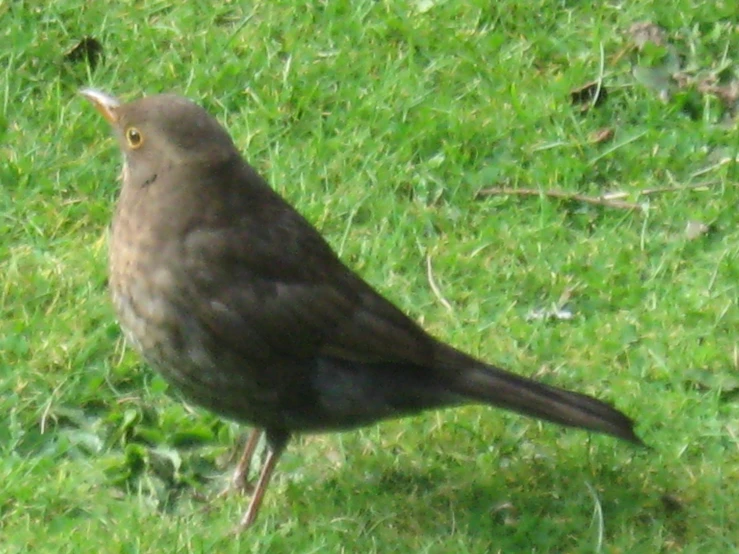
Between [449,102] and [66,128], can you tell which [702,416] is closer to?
[449,102]

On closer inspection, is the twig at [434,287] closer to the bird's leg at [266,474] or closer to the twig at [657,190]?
the twig at [657,190]

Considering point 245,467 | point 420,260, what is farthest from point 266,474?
point 420,260

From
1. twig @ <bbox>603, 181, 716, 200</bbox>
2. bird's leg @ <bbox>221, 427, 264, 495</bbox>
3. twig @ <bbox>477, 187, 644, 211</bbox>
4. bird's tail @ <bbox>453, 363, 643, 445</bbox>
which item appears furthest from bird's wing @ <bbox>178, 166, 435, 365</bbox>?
twig @ <bbox>603, 181, 716, 200</bbox>

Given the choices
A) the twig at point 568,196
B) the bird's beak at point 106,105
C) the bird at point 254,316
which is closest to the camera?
the bird at point 254,316

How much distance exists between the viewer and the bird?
4660mm

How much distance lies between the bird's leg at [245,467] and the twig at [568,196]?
66.8 inches

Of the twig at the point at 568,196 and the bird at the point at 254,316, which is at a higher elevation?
the bird at the point at 254,316

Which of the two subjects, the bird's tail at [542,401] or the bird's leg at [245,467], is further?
the bird's leg at [245,467]

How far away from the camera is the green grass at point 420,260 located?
16.5ft

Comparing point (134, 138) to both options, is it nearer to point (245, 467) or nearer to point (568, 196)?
point (245, 467)

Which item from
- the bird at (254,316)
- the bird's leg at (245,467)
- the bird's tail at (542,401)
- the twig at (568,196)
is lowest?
the bird's leg at (245,467)

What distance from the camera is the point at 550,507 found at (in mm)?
5098

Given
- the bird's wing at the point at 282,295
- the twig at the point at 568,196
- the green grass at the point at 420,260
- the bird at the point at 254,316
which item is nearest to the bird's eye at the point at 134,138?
the bird at the point at 254,316

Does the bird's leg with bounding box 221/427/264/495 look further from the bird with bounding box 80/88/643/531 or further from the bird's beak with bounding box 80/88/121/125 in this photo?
the bird's beak with bounding box 80/88/121/125
